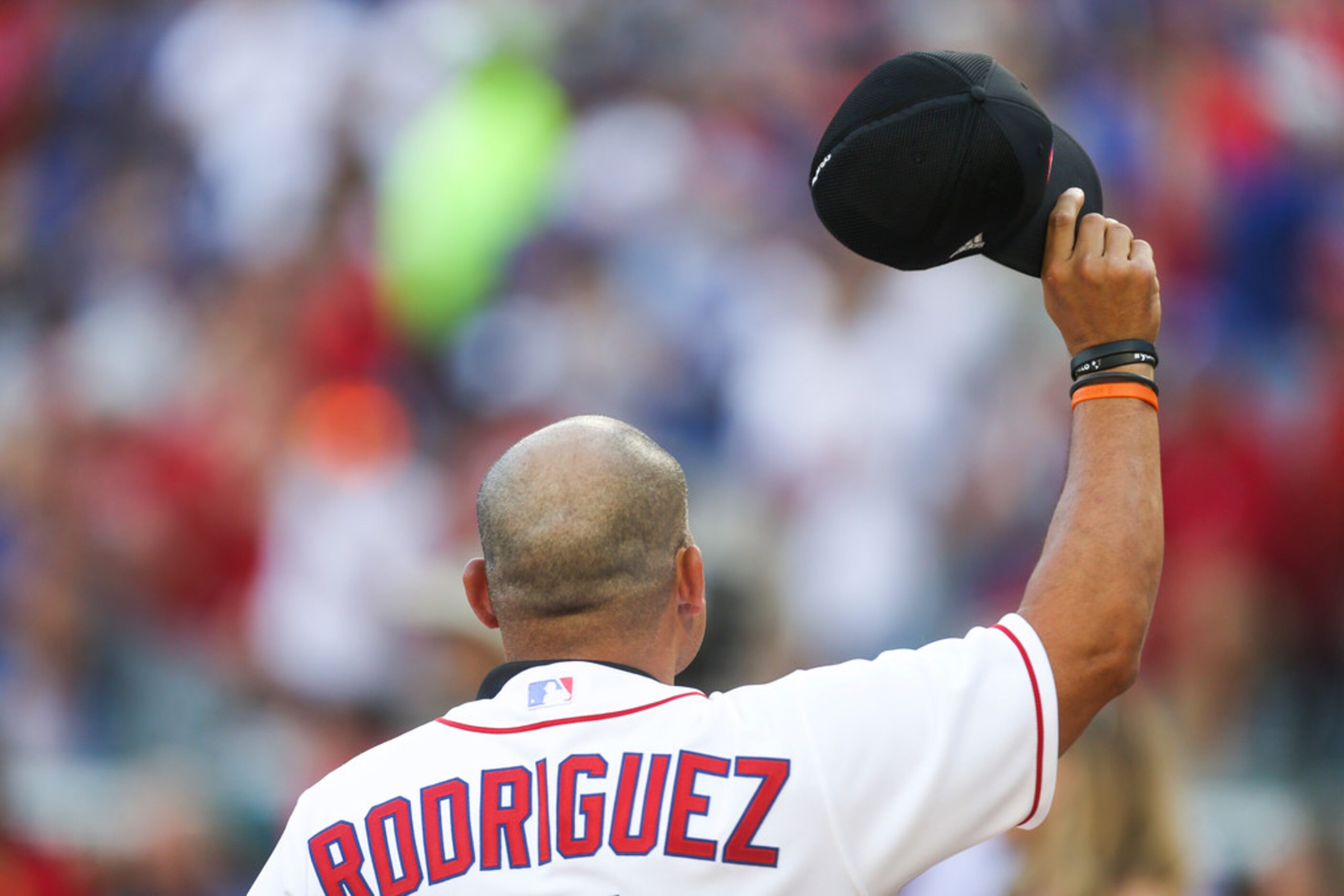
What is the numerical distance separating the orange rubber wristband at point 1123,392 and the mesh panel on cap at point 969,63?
0.36 m

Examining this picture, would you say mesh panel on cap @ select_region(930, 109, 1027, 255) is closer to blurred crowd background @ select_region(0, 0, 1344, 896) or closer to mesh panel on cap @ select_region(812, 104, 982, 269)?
mesh panel on cap @ select_region(812, 104, 982, 269)

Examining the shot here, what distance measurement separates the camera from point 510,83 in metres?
6.14

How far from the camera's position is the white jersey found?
149 cm

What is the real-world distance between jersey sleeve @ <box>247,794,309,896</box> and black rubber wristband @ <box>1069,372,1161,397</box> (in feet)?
3.07

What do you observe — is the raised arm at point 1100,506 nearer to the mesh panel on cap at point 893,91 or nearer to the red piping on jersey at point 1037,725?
the red piping on jersey at point 1037,725

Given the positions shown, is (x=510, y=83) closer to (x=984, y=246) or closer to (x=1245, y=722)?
(x=1245, y=722)

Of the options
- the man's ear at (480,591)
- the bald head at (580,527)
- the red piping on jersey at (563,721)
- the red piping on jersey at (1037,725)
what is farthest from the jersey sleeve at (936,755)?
the man's ear at (480,591)

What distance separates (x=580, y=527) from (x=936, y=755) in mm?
446

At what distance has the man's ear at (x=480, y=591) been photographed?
5.72ft

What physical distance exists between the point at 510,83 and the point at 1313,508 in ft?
11.5

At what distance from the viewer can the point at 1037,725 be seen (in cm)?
150

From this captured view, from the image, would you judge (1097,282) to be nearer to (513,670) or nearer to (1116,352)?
(1116,352)

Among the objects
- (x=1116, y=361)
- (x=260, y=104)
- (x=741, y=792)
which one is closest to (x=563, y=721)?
(x=741, y=792)

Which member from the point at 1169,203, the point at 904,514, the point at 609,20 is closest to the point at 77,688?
the point at 904,514
